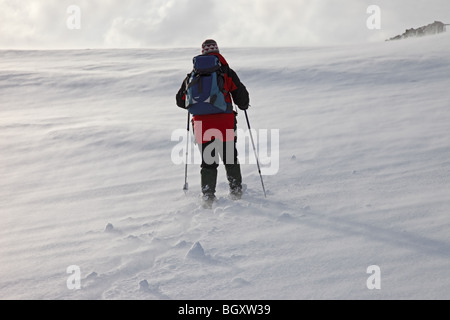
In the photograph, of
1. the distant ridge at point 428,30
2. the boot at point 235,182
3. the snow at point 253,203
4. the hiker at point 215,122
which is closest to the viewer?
the snow at point 253,203

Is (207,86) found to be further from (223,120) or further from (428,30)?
(428,30)

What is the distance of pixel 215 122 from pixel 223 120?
0.30ft

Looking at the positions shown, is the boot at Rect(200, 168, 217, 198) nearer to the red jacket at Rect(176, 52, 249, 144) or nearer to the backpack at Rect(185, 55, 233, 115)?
the red jacket at Rect(176, 52, 249, 144)

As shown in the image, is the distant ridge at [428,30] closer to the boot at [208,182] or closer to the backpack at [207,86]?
the backpack at [207,86]

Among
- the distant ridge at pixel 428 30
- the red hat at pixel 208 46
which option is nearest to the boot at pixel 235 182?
the red hat at pixel 208 46

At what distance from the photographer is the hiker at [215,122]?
4508 millimetres

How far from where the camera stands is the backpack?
4.37m

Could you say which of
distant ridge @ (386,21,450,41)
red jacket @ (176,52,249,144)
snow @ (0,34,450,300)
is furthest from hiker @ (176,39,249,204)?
distant ridge @ (386,21,450,41)

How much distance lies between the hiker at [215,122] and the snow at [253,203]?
38 centimetres

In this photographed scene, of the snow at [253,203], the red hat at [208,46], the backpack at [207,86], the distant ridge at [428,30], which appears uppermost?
the distant ridge at [428,30]

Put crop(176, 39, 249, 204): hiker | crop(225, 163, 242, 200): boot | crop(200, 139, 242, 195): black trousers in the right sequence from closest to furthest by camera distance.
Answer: crop(176, 39, 249, 204): hiker < crop(200, 139, 242, 195): black trousers < crop(225, 163, 242, 200): boot

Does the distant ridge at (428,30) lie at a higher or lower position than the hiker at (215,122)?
higher

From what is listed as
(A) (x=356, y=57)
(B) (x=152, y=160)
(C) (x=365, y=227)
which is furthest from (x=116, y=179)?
(A) (x=356, y=57)

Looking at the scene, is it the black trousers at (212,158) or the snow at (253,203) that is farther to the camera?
the black trousers at (212,158)
